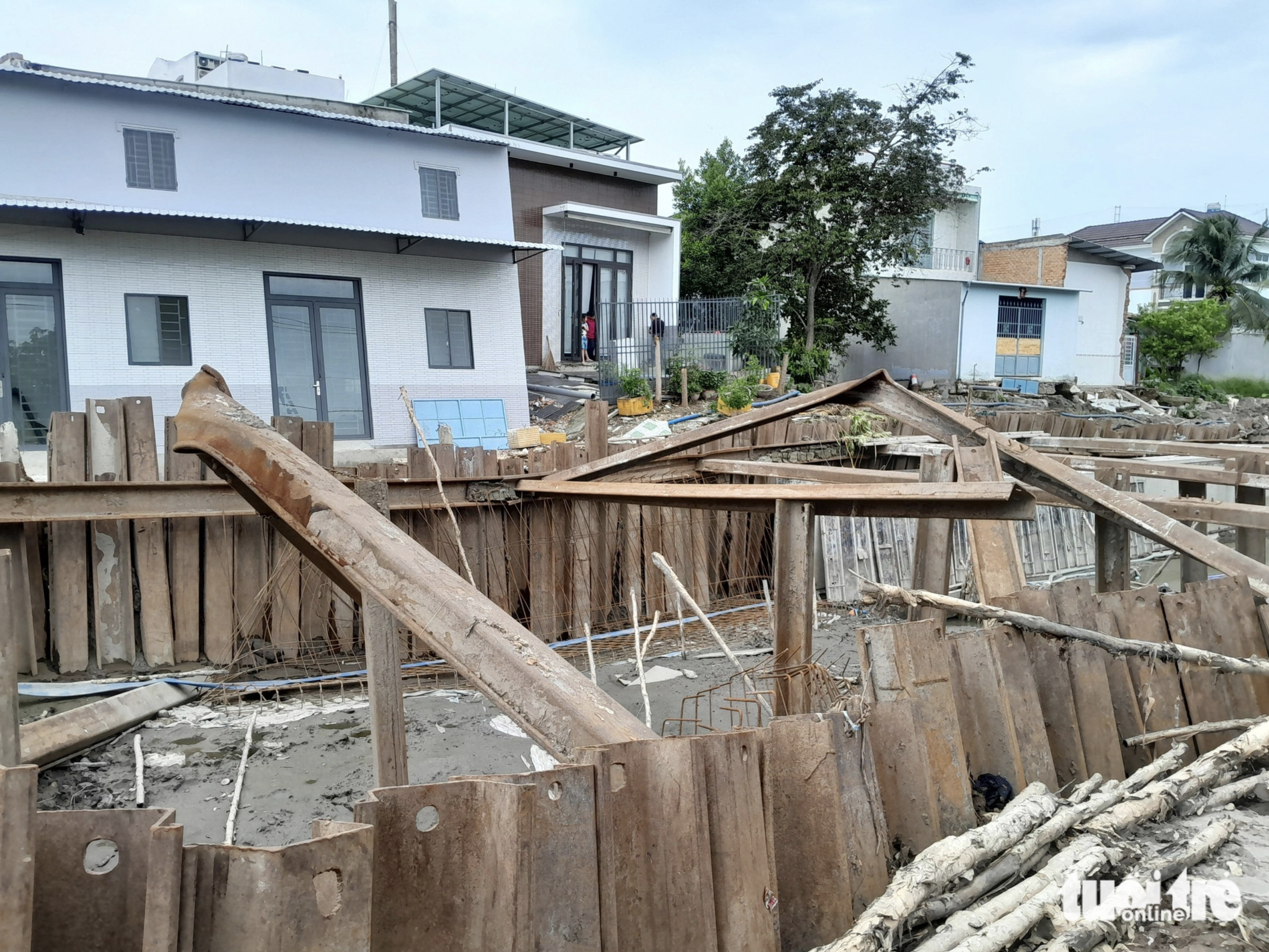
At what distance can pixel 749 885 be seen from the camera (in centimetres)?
203

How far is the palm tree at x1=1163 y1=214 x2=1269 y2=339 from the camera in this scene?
38750mm

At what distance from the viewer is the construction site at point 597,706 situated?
1.64 m

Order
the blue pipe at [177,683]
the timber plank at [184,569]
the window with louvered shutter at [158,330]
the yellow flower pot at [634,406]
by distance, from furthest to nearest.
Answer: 1. the yellow flower pot at [634,406]
2. the window with louvered shutter at [158,330]
3. the timber plank at [184,569]
4. the blue pipe at [177,683]

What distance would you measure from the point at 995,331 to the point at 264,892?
30.5 meters

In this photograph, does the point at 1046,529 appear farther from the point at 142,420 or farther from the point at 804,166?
the point at 804,166

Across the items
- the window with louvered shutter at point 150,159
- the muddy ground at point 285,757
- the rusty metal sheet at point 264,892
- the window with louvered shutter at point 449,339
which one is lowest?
the muddy ground at point 285,757

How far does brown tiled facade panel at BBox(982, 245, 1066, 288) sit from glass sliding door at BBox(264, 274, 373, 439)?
22.0 metres

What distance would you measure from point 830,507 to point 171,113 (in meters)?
14.6

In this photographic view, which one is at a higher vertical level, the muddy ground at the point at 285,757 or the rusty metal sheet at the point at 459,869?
the rusty metal sheet at the point at 459,869

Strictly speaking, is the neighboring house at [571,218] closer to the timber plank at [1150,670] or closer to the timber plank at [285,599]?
the timber plank at [285,599]

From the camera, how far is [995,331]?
94.4 ft

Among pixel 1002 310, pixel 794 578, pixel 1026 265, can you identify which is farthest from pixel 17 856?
pixel 1026 265

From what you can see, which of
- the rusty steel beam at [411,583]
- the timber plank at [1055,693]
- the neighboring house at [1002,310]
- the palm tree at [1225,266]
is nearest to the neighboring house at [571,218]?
the neighboring house at [1002,310]

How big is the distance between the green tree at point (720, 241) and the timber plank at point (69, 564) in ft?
64.8
